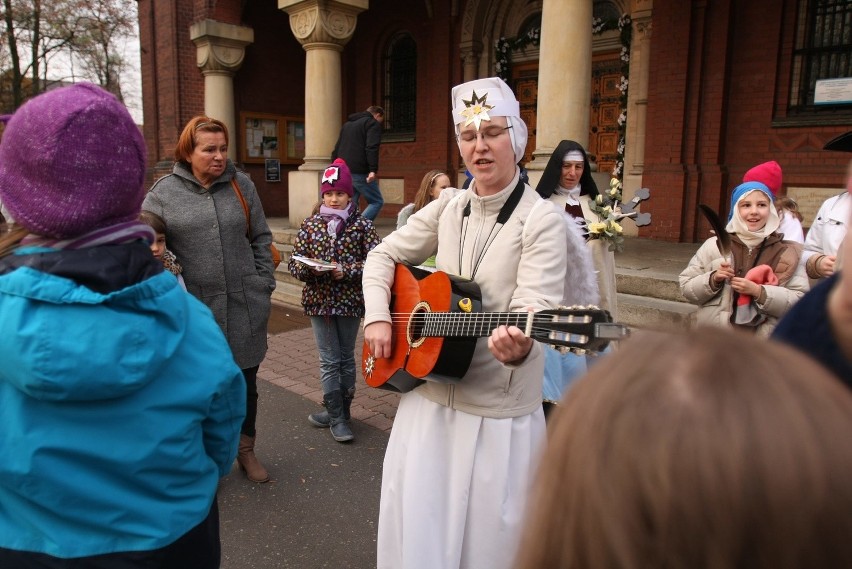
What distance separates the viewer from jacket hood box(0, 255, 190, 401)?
4.40ft

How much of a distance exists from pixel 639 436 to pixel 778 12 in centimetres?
991

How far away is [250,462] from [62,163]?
287 centimetres

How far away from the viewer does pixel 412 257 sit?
2664mm

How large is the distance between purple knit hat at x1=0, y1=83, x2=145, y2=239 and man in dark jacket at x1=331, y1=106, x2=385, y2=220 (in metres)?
8.09

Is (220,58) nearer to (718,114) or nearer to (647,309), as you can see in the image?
(718,114)

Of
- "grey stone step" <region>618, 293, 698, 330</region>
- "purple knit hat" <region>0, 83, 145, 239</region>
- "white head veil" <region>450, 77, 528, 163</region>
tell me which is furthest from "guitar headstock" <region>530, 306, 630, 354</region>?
"grey stone step" <region>618, 293, 698, 330</region>

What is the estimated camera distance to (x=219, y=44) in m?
13.3

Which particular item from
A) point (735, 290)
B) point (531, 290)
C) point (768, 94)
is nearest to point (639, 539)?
point (531, 290)

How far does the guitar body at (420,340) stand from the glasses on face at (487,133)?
0.50 metres

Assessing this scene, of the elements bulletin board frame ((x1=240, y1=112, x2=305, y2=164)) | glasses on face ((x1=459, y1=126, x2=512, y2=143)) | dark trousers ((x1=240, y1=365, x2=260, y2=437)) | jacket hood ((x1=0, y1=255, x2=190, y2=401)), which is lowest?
dark trousers ((x1=240, y1=365, x2=260, y2=437))

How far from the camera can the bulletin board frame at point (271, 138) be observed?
14.9 metres

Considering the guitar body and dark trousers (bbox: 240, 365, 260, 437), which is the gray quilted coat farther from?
the guitar body

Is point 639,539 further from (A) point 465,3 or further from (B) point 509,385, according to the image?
(A) point 465,3

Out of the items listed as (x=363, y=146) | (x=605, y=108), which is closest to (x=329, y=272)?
(x=363, y=146)
